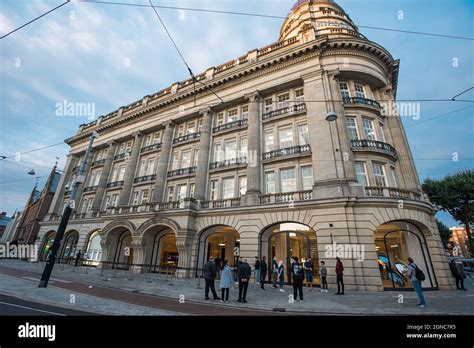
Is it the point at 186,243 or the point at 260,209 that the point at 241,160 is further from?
the point at 186,243

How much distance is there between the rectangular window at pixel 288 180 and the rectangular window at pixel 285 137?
2.34 metres

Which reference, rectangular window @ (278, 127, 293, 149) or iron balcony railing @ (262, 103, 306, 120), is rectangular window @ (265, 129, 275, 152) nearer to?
rectangular window @ (278, 127, 293, 149)

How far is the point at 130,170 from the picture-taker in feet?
89.2

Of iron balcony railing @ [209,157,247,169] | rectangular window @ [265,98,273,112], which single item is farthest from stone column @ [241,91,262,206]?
iron balcony railing @ [209,157,247,169]

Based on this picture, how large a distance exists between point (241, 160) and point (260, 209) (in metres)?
5.54

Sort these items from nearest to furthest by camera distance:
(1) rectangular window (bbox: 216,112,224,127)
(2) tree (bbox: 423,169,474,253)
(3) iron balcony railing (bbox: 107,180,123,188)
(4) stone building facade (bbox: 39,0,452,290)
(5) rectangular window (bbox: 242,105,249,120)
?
1. (4) stone building facade (bbox: 39,0,452,290)
2. (5) rectangular window (bbox: 242,105,249,120)
3. (1) rectangular window (bbox: 216,112,224,127)
4. (3) iron balcony railing (bbox: 107,180,123,188)
5. (2) tree (bbox: 423,169,474,253)

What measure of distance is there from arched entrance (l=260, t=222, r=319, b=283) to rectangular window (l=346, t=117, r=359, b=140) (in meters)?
8.39

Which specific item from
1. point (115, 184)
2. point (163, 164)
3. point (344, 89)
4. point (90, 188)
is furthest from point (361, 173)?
point (90, 188)

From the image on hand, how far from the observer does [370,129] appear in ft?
60.5

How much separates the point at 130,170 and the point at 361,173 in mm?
25064

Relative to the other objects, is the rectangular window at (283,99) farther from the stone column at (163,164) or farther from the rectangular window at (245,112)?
the stone column at (163,164)

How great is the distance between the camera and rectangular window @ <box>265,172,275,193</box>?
18.7 m

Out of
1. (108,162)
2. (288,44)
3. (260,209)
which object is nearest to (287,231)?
(260,209)

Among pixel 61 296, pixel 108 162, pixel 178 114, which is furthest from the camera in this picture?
pixel 108 162
